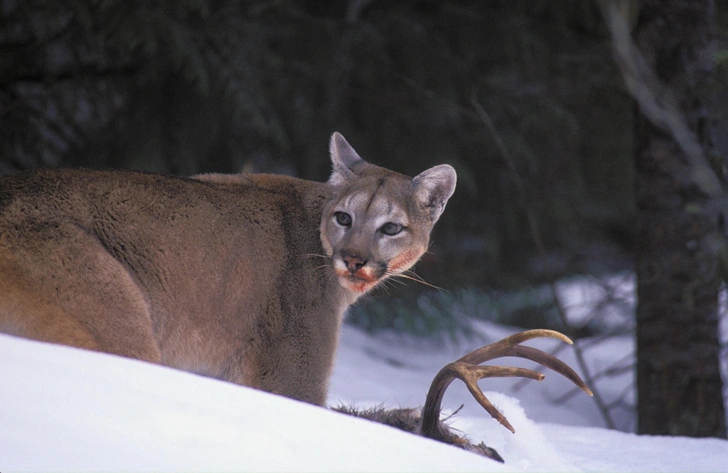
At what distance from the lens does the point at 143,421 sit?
2100 mm

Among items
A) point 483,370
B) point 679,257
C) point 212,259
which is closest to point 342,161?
point 212,259

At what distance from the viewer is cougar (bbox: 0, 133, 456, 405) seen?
3.02 meters

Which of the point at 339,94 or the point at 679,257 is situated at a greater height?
the point at 679,257

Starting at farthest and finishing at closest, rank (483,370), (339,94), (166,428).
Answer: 1. (339,94)
2. (483,370)
3. (166,428)

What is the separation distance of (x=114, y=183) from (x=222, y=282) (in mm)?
654

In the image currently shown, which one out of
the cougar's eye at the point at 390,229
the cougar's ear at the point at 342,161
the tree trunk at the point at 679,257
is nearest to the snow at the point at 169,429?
the cougar's eye at the point at 390,229

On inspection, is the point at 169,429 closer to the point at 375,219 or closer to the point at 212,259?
the point at 212,259

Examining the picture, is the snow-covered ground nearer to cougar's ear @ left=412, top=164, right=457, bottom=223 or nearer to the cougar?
the cougar

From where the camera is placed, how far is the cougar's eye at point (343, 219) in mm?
4090

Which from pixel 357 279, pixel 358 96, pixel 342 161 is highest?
pixel 342 161

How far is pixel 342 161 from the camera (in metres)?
4.54

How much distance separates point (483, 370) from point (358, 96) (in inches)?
180

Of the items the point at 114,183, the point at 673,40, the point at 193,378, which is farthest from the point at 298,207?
the point at 673,40

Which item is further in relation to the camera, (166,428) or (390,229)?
(390,229)
